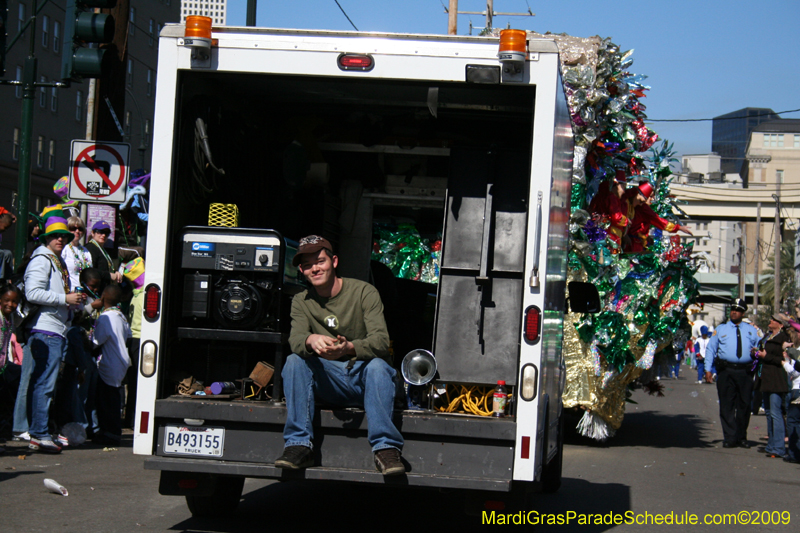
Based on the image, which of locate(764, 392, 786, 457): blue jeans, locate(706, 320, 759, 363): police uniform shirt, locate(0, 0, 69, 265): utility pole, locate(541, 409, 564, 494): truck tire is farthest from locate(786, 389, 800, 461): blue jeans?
locate(0, 0, 69, 265): utility pole

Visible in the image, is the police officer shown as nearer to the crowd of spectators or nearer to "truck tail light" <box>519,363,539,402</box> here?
the crowd of spectators

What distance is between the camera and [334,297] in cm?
605

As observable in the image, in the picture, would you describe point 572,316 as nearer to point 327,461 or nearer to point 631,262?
point 631,262

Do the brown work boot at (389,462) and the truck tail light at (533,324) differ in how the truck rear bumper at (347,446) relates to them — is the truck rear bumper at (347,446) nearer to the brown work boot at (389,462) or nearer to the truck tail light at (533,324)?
the brown work boot at (389,462)

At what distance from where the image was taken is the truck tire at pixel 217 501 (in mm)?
6430

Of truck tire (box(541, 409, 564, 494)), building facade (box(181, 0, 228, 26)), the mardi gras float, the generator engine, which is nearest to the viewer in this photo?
the generator engine

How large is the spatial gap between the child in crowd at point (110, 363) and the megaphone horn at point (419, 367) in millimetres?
4760

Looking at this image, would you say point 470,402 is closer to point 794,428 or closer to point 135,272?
point 135,272

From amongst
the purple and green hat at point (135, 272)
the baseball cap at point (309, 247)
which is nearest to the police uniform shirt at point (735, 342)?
the purple and green hat at point (135, 272)

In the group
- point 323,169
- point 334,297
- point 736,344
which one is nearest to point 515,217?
point 334,297

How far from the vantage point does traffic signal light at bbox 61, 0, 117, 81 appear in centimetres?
955

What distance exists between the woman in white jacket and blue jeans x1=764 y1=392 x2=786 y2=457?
28.5 feet

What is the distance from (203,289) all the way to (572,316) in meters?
5.89

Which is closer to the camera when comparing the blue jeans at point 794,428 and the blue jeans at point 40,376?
the blue jeans at point 40,376
